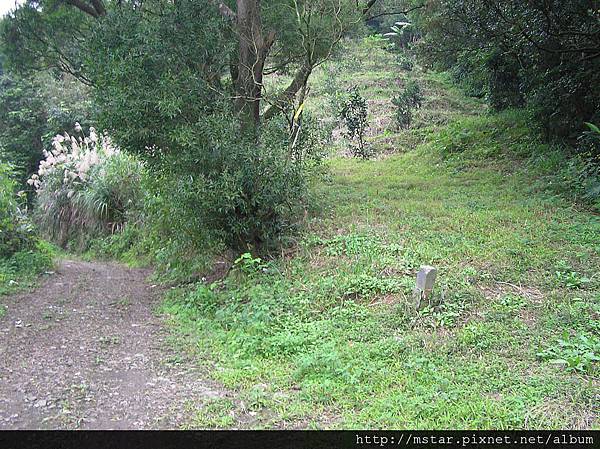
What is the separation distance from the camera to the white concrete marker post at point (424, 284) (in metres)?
4.62

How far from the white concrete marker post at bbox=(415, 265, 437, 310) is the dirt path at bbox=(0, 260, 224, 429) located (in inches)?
73.6

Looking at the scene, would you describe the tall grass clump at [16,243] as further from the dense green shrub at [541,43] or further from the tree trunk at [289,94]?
the dense green shrub at [541,43]

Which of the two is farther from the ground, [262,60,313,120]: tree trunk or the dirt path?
[262,60,313,120]: tree trunk

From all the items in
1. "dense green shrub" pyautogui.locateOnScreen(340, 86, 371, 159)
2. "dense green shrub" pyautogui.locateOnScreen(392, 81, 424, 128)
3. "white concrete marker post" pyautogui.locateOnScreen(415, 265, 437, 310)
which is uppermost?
"dense green shrub" pyautogui.locateOnScreen(392, 81, 424, 128)

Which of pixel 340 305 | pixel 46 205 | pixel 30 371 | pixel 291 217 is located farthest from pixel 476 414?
pixel 46 205

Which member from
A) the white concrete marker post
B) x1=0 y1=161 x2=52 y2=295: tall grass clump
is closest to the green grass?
x1=0 y1=161 x2=52 y2=295: tall grass clump

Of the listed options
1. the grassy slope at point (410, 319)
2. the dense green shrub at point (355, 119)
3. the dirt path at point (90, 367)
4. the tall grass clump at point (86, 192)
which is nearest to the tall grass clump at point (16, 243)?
the dirt path at point (90, 367)

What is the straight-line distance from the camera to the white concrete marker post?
4.62 meters

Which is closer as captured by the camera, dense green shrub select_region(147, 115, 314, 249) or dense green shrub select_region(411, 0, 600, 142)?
dense green shrub select_region(147, 115, 314, 249)

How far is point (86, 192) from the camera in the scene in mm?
11641

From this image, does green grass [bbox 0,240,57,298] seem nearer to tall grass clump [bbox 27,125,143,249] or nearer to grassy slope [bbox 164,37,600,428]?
grassy slope [bbox 164,37,600,428]

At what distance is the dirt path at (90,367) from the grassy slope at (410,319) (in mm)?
277

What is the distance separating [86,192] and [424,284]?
902 cm

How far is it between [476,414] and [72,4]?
9.91m
